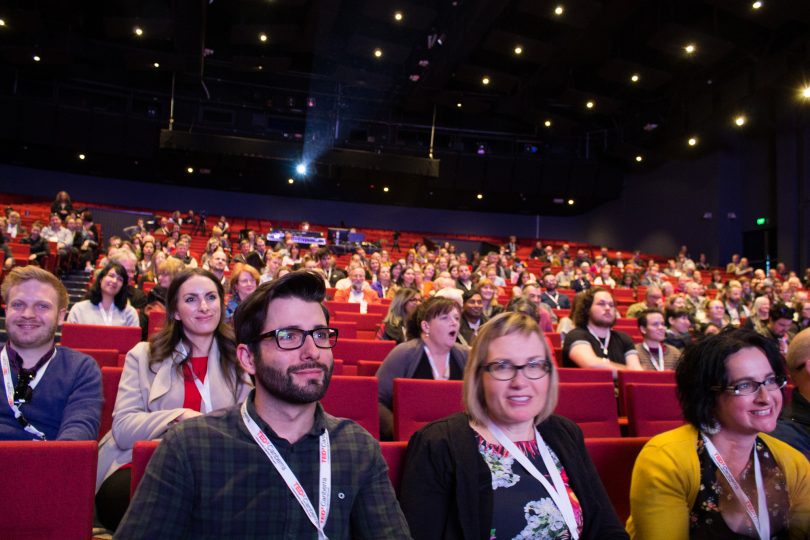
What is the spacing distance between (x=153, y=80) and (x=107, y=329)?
45.0 feet

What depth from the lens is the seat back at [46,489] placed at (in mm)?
1280

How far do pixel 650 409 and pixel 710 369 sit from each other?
105 cm

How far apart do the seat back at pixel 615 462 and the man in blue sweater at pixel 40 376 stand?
1.66 m

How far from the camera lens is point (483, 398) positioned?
A: 1.53 m

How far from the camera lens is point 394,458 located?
1534 millimetres

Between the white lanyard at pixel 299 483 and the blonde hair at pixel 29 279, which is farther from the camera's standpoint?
the blonde hair at pixel 29 279

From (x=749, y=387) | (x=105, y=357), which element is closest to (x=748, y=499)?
(x=749, y=387)

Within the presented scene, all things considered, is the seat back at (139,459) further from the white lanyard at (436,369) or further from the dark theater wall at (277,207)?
the dark theater wall at (277,207)

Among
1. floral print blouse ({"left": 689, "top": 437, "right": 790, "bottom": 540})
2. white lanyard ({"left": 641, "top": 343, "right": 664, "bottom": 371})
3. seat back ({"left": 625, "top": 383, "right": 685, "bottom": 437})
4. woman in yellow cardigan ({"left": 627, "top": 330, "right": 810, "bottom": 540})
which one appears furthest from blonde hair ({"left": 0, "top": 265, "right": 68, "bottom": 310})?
white lanyard ({"left": 641, "top": 343, "right": 664, "bottom": 371})

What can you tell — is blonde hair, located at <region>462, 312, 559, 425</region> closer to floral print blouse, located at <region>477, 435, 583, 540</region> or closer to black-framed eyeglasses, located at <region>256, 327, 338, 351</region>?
floral print blouse, located at <region>477, 435, 583, 540</region>

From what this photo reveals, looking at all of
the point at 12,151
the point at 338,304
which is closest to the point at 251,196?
the point at 12,151

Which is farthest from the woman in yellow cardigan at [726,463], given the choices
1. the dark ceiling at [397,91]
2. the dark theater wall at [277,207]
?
the dark theater wall at [277,207]

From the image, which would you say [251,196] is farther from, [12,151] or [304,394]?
[304,394]

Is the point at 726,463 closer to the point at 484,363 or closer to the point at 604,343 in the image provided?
the point at 484,363
